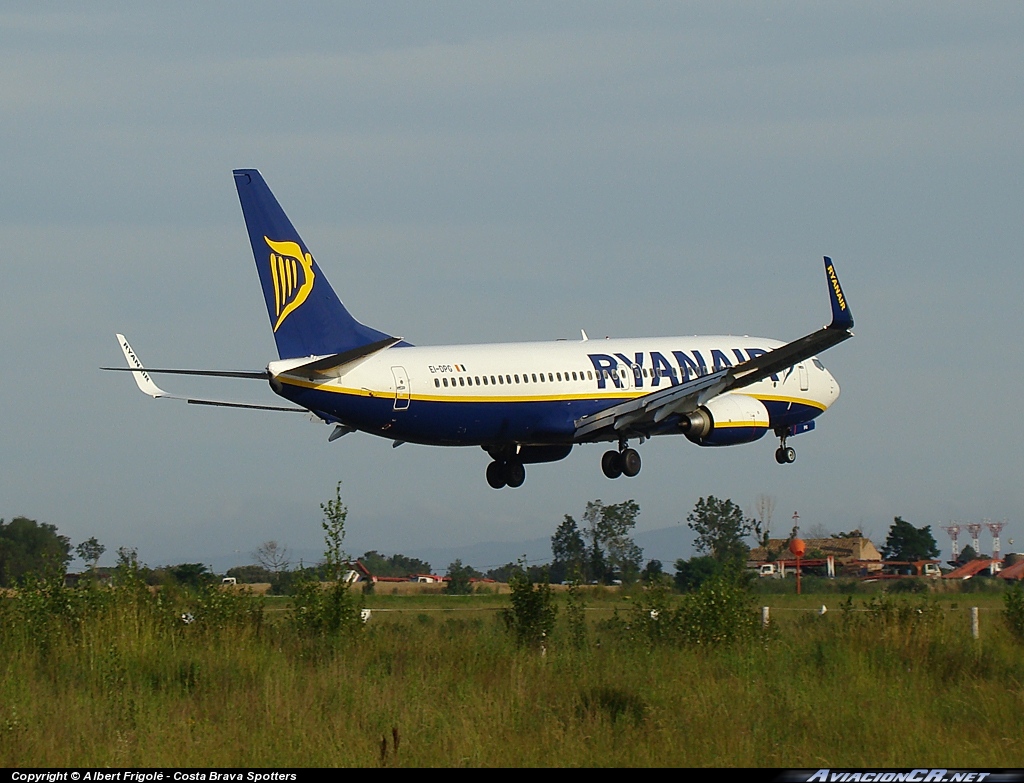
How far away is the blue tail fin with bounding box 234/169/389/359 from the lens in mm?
42406

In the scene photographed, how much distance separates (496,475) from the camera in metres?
52.2

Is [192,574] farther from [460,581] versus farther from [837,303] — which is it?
[460,581]

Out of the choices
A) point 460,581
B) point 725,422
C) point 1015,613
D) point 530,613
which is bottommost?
point 1015,613

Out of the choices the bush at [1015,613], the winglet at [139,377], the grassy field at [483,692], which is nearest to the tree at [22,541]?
the winglet at [139,377]

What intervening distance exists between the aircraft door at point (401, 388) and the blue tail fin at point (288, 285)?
48.5 inches

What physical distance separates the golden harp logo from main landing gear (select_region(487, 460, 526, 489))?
12.1 meters

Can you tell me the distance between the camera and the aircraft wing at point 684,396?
156 ft

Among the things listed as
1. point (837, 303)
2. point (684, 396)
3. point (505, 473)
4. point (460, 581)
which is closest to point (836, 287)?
point (837, 303)

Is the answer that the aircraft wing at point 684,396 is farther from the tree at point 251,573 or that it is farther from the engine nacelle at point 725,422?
the tree at point 251,573

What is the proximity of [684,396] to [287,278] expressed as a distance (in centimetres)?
1417

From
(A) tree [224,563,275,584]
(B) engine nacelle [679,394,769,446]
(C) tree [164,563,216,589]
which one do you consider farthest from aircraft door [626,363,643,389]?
(C) tree [164,563,216,589]

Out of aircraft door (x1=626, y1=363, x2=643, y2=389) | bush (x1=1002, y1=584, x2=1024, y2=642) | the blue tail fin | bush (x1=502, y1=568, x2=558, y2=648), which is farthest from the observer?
aircraft door (x1=626, y1=363, x2=643, y2=389)

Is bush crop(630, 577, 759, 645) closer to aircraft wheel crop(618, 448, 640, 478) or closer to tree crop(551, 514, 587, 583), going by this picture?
aircraft wheel crop(618, 448, 640, 478)

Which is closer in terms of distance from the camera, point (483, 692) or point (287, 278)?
point (483, 692)
